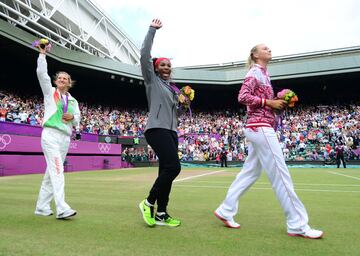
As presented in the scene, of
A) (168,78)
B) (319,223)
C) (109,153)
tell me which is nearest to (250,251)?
(319,223)

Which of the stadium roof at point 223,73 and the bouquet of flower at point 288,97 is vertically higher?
the stadium roof at point 223,73

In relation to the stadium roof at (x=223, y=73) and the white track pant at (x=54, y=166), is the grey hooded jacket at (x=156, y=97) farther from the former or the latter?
the stadium roof at (x=223, y=73)

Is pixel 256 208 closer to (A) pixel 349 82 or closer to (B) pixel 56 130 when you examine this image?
(B) pixel 56 130

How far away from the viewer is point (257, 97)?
3.49m

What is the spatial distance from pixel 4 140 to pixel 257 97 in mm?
16661

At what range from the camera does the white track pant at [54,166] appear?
4.09 m

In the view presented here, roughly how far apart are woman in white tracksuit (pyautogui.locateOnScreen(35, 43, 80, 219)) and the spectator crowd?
1956 centimetres

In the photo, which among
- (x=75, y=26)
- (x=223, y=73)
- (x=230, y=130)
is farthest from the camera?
(x=223, y=73)

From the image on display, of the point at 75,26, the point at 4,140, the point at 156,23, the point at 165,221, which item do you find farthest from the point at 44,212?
the point at 75,26

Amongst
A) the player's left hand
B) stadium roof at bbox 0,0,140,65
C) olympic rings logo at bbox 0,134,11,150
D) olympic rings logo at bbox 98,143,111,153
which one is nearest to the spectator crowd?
olympic rings logo at bbox 98,143,111,153

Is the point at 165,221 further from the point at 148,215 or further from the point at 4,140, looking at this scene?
the point at 4,140

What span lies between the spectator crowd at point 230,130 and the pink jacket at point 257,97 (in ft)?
70.5

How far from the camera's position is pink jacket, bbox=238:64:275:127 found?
349 centimetres

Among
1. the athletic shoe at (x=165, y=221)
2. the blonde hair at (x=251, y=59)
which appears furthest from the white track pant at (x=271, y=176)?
the blonde hair at (x=251, y=59)
